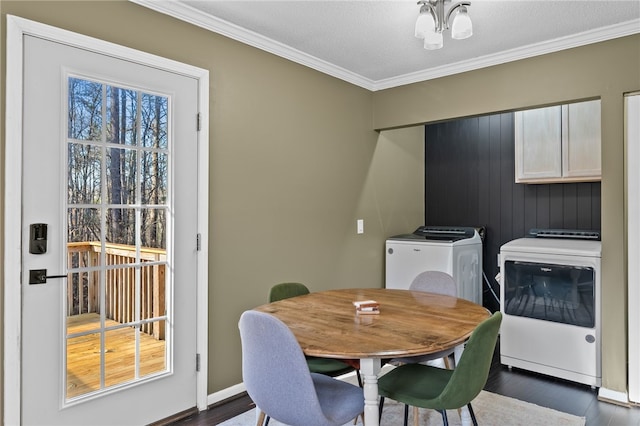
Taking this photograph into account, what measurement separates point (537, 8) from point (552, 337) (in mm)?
2262

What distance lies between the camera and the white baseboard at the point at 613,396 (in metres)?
2.74

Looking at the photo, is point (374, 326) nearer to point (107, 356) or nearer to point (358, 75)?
point (107, 356)

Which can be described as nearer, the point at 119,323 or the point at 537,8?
the point at 119,323

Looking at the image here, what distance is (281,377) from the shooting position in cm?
156

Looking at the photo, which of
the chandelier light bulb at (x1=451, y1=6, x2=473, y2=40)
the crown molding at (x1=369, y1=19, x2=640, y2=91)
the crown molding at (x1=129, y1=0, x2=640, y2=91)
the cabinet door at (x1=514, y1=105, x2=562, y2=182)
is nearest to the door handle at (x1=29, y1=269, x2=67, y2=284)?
the crown molding at (x1=129, y1=0, x2=640, y2=91)

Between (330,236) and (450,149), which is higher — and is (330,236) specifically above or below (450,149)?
below

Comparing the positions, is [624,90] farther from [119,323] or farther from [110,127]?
[119,323]

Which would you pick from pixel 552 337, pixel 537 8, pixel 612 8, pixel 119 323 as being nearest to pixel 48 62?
pixel 119 323

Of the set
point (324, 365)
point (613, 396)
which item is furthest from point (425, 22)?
point (613, 396)

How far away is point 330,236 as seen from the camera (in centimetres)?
360

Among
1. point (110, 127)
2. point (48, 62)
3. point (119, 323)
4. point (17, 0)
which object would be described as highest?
point (17, 0)

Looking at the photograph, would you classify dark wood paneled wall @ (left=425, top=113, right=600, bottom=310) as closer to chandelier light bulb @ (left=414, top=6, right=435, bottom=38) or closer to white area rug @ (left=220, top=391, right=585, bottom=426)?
white area rug @ (left=220, top=391, right=585, bottom=426)

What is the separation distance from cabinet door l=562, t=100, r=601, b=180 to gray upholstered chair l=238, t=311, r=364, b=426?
285cm

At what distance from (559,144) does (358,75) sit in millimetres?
1783
